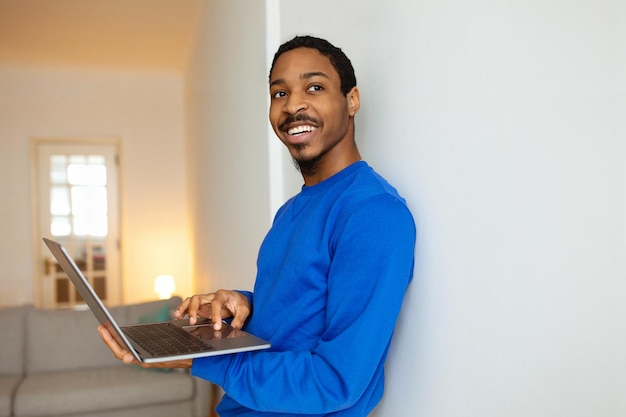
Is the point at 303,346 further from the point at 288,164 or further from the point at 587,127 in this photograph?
the point at 288,164

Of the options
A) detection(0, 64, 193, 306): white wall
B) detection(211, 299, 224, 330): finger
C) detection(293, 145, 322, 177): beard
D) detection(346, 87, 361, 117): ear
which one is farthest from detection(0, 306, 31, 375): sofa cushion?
detection(346, 87, 361, 117): ear

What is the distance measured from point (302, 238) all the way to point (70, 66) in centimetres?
572

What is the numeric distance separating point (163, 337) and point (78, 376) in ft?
8.85

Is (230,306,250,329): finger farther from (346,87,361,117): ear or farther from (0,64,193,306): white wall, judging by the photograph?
(0,64,193,306): white wall

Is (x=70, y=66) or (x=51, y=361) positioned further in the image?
(x=70, y=66)

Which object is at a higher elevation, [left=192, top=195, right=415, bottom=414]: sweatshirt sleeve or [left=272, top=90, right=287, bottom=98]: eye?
[left=272, top=90, right=287, bottom=98]: eye

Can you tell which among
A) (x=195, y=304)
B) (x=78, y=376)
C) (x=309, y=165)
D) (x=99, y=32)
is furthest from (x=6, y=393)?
(x=99, y=32)

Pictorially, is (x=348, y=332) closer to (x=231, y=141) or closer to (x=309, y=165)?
(x=309, y=165)

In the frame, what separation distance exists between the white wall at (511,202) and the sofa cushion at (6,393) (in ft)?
8.97

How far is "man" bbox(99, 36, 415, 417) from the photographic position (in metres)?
0.82

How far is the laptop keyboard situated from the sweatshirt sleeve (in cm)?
8

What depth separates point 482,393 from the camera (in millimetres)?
766

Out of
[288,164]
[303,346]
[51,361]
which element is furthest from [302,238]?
[51,361]

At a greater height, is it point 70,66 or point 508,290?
point 70,66
